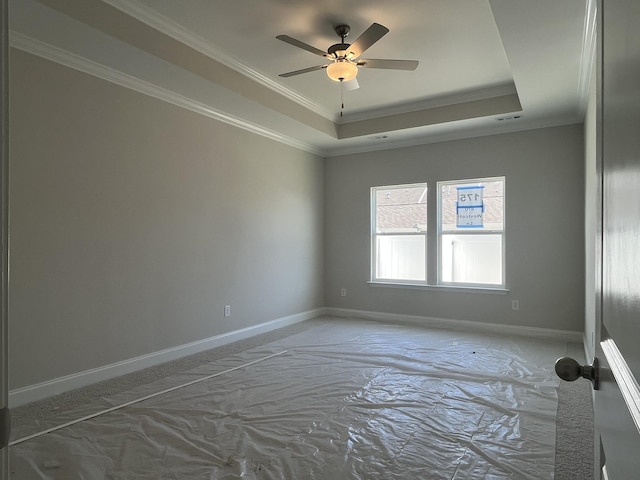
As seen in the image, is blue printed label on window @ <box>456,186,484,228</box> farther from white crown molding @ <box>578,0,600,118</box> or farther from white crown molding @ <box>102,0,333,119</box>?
white crown molding @ <box>102,0,333,119</box>

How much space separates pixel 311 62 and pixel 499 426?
352 cm

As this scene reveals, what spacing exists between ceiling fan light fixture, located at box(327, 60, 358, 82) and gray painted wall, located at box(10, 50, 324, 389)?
1867 mm

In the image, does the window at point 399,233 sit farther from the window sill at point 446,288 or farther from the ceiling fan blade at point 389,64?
the ceiling fan blade at point 389,64

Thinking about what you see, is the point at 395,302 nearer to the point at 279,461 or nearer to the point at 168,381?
the point at 168,381

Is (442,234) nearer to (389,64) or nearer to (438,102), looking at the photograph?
(438,102)

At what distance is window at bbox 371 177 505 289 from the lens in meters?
5.48

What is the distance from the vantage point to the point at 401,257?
6188 millimetres

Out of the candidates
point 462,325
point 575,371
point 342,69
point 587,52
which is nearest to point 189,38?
point 342,69

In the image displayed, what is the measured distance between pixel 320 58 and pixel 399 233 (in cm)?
309

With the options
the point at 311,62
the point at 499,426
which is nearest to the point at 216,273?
the point at 311,62

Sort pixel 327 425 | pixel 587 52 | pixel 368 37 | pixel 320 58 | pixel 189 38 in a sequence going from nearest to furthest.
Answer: pixel 327 425 < pixel 368 37 < pixel 587 52 < pixel 189 38 < pixel 320 58

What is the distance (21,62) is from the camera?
2975 millimetres

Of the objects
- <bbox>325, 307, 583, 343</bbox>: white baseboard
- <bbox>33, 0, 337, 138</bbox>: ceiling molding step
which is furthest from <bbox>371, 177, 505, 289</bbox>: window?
<bbox>33, 0, 337, 138</bbox>: ceiling molding step

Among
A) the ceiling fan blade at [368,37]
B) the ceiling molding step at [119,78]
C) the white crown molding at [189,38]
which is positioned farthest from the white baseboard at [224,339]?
the ceiling fan blade at [368,37]
